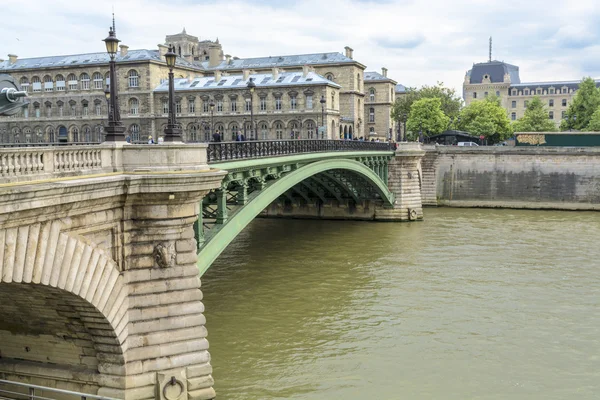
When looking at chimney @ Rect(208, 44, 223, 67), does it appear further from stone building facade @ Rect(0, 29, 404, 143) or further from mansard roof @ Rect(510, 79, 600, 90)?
mansard roof @ Rect(510, 79, 600, 90)

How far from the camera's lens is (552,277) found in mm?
27625

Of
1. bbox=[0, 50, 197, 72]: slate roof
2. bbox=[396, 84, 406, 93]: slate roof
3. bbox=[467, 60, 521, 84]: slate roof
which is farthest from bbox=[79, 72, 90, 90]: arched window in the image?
bbox=[467, 60, 521, 84]: slate roof

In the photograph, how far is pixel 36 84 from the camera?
2813 inches

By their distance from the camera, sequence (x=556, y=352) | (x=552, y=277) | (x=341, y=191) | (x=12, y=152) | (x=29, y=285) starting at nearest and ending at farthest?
1. (x=12, y=152)
2. (x=29, y=285)
3. (x=556, y=352)
4. (x=552, y=277)
5. (x=341, y=191)

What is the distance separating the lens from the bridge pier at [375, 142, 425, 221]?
1811 inches

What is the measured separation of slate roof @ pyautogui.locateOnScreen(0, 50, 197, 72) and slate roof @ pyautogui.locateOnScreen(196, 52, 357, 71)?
14547mm

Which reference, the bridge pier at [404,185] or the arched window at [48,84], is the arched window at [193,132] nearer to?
the arched window at [48,84]

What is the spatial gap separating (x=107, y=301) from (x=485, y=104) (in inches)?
2873

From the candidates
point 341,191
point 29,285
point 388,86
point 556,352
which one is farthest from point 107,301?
point 388,86

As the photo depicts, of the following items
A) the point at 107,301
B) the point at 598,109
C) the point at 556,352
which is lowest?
the point at 556,352

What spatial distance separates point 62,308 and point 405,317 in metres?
12.3

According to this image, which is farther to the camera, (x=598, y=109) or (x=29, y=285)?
(x=598, y=109)

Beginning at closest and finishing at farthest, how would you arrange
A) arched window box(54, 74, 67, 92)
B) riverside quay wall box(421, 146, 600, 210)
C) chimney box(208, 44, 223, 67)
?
1. riverside quay wall box(421, 146, 600, 210)
2. arched window box(54, 74, 67, 92)
3. chimney box(208, 44, 223, 67)

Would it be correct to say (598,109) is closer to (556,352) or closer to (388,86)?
(388,86)
